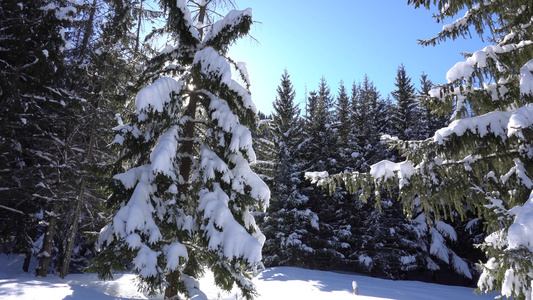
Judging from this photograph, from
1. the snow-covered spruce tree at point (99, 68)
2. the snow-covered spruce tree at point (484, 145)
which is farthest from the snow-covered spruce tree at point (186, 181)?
the snow-covered spruce tree at point (99, 68)

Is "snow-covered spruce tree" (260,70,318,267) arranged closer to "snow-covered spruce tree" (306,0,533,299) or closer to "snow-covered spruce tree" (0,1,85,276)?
"snow-covered spruce tree" (0,1,85,276)

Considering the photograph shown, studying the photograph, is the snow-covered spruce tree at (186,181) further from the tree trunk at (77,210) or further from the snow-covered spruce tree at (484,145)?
the tree trunk at (77,210)

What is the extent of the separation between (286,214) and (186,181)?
15.3 m

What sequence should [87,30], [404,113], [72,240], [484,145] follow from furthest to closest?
[404,113], [87,30], [72,240], [484,145]

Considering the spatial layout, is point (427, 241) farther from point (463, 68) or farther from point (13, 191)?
point (13, 191)

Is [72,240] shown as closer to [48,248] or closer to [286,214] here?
[48,248]

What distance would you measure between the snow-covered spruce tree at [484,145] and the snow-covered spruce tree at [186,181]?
235cm

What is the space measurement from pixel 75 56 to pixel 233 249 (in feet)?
42.7

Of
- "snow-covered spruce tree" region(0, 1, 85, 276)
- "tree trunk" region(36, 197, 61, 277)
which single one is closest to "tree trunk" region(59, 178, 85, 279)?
"snow-covered spruce tree" region(0, 1, 85, 276)

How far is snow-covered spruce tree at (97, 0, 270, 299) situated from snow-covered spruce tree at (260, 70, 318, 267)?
1299 cm

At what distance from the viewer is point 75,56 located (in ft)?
46.7

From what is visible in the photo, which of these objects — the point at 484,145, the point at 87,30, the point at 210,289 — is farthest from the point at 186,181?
the point at 87,30

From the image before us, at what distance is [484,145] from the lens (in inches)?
195

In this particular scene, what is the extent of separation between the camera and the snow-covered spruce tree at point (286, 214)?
70.6 feet
